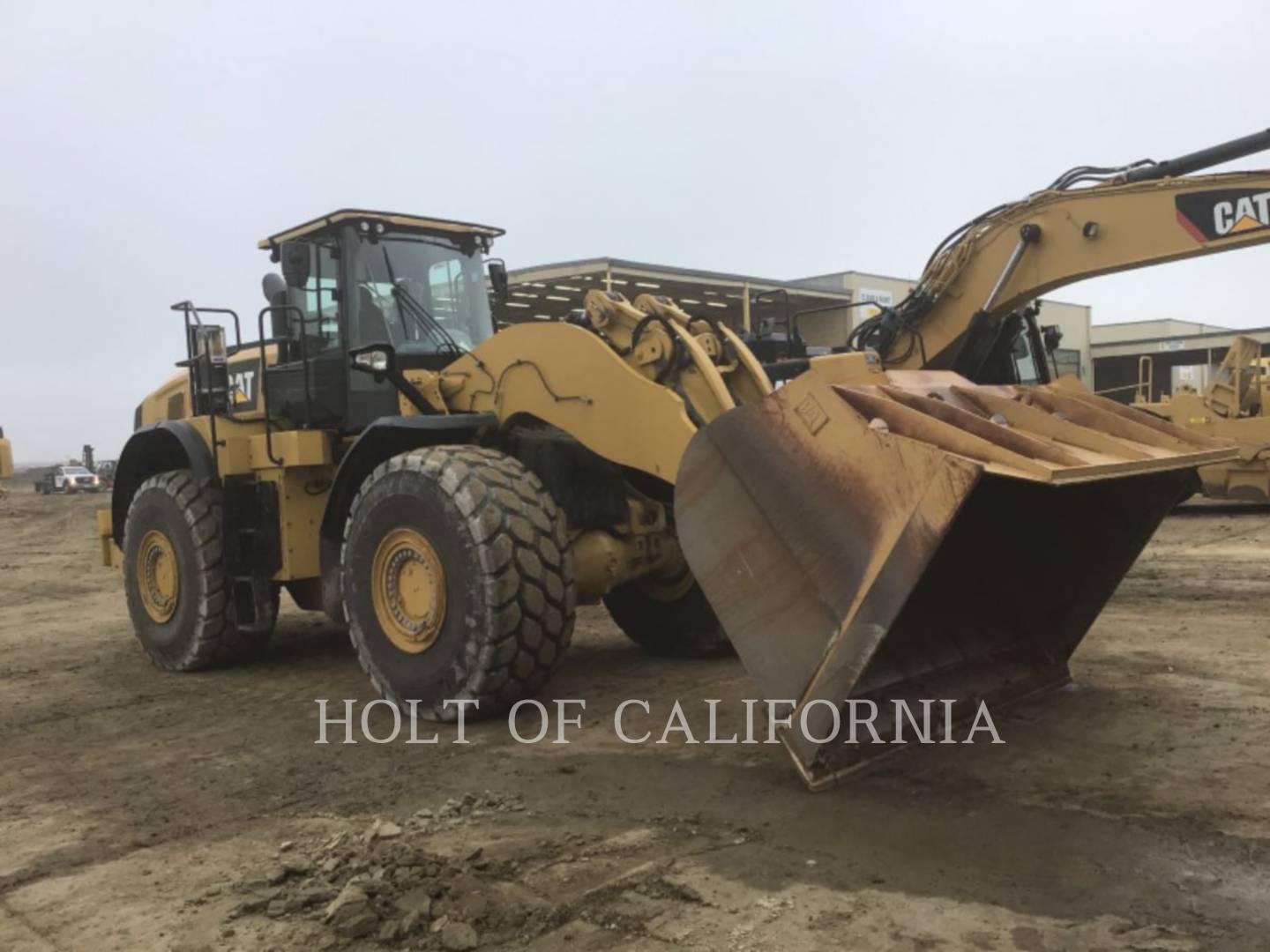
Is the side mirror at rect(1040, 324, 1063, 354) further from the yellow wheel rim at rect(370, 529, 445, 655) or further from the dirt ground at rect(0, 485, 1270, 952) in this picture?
the yellow wheel rim at rect(370, 529, 445, 655)

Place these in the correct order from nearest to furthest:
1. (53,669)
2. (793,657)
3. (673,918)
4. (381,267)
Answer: (673,918) → (793,657) → (381,267) → (53,669)

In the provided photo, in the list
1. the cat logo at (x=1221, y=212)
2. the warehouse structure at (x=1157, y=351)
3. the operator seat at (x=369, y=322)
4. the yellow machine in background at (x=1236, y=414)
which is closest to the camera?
the operator seat at (x=369, y=322)

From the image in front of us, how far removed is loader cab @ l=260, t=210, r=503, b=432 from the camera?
6.28m

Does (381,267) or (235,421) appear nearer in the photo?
(381,267)

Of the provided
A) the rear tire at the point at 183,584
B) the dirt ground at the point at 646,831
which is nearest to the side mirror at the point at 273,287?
the rear tire at the point at 183,584

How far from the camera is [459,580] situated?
4.87 meters

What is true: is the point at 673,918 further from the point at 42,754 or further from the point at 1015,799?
the point at 42,754

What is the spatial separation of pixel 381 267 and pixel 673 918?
14.7 feet

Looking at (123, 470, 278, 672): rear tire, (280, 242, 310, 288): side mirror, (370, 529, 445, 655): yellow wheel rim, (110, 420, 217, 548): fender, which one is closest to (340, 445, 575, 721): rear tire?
(370, 529, 445, 655): yellow wheel rim

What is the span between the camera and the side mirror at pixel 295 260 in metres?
5.84

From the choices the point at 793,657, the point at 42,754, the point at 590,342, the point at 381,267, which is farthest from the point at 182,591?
the point at 793,657

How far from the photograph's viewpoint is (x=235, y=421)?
695cm

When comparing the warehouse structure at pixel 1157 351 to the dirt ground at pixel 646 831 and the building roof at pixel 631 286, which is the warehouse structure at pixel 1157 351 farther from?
the dirt ground at pixel 646 831

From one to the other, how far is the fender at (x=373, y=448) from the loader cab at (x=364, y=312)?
1.74 feet
